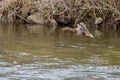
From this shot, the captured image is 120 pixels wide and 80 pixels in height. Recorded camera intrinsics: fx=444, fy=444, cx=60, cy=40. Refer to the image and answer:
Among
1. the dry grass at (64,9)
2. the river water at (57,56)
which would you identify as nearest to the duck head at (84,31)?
the river water at (57,56)

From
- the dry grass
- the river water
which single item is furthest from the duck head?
the dry grass

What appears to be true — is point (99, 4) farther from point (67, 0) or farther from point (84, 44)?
point (84, 44)

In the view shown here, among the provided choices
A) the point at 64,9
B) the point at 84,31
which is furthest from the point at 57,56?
the point at 64,9

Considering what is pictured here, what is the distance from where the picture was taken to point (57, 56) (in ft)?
34.6

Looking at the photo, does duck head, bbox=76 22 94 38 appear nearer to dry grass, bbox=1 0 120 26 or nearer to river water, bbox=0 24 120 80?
river water, bbox=0 24 120 80

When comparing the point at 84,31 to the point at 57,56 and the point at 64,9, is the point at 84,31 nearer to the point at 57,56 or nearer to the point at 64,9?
the point at 64,9

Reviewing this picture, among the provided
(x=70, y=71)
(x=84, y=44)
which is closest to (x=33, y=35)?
(x=84, y=44)

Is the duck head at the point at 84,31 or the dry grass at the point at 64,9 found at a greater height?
the dry grass at the point at 64,9

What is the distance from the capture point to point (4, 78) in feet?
26.6

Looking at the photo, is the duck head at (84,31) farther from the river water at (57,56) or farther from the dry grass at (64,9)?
the dry grass at (64,9)

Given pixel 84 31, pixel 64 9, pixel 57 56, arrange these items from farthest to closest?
1. pixel 64 9
2. pixel 84 31
3. pixel 57 56

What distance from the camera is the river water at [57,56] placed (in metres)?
8.59

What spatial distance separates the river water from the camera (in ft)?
28.2

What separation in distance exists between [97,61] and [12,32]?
5879mm
